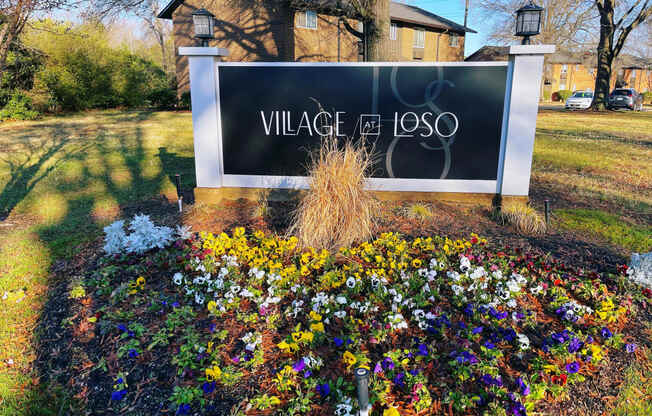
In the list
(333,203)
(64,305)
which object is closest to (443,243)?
(333,203)

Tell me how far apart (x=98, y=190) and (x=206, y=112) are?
2.56 m

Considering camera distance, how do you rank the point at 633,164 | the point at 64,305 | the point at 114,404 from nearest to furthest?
the point at 114,404 → the point at 64,305 → the point at 633,164

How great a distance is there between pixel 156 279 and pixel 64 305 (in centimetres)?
65

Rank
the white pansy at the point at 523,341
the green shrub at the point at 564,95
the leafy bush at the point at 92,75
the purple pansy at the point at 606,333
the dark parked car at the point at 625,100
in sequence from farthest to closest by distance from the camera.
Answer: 1. the green shrub at the point at 564,95
2. the dark parked car at the point at 625,100
3. the leafy bush at the point at 92,75
4. the purple pansy at the point at 606,333
5. the white pansy at the point at 523,341

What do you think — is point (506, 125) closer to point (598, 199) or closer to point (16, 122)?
→ point (598, 199)

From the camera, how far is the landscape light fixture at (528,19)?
4945 millimetres

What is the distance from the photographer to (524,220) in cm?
454

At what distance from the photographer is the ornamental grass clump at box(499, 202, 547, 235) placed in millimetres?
4504

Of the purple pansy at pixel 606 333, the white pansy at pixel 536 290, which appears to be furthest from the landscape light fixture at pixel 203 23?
the purple pansy at pixel 606 333

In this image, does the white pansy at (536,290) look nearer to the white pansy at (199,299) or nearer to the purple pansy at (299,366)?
the purple pansy at (299,366)

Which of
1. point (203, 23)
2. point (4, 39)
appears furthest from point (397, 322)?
point (4, 39)

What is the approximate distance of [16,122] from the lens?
52.5ft

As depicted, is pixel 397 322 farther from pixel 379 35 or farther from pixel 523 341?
pixel 379 35

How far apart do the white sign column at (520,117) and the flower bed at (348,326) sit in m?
1.56
